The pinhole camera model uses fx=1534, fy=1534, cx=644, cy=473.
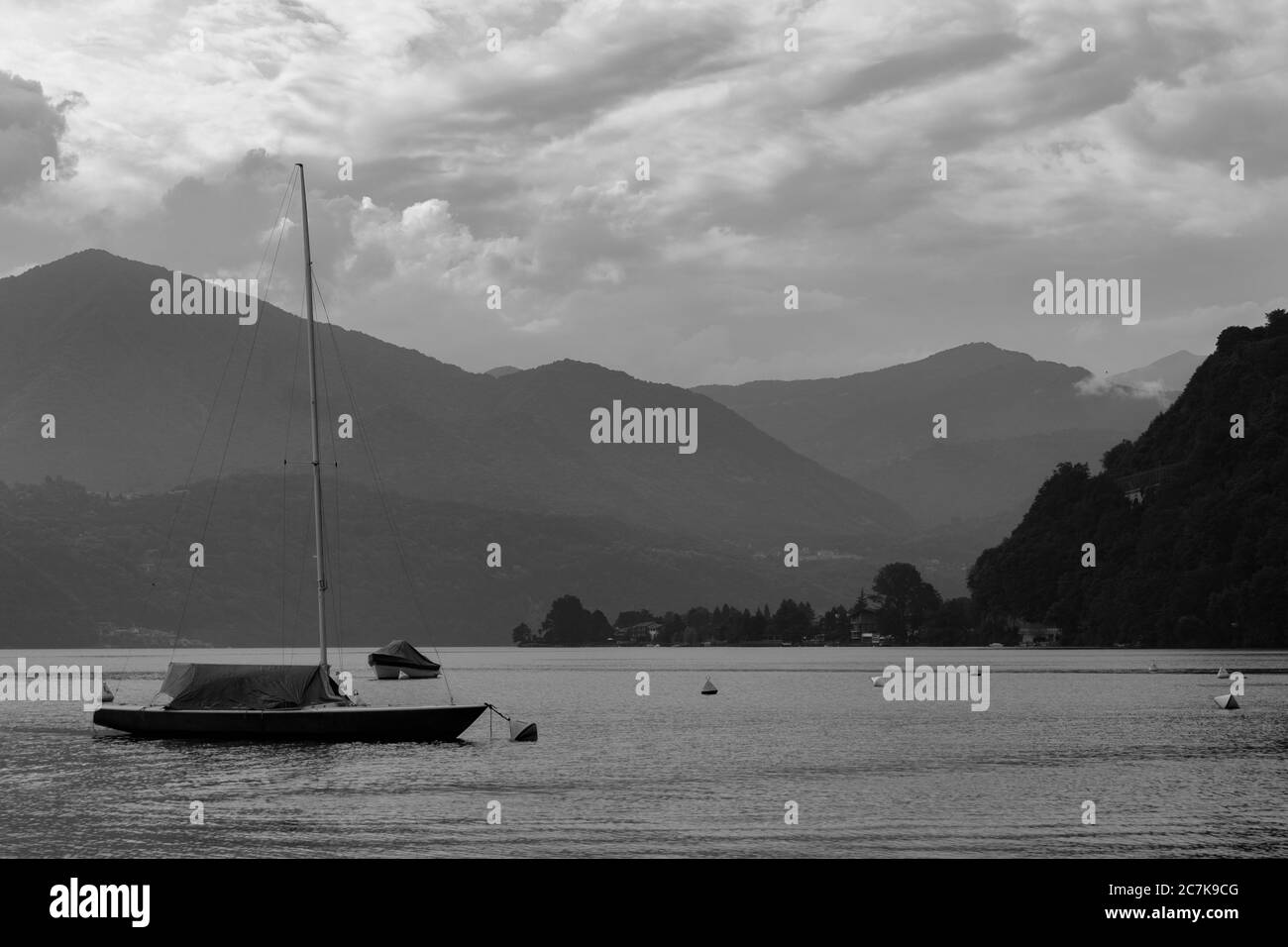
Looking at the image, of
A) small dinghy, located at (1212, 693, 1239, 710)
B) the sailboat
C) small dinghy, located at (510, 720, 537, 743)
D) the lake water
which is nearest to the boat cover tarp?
the sailboat

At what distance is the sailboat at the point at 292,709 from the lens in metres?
88.2

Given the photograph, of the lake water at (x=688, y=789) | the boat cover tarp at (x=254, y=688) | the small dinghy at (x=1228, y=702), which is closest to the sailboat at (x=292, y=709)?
the boat cover tarp at (x=254, y=688)

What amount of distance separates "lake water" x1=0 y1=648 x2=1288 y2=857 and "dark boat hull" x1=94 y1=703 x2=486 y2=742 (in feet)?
4.65

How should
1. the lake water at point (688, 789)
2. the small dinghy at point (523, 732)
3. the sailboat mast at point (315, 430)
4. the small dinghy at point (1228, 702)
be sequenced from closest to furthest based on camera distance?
the lake water at point (688, 789), the sailboat mast at point (315, 430), the small dinghy at point (523, 732), the small dinghy at point (1228, 702)

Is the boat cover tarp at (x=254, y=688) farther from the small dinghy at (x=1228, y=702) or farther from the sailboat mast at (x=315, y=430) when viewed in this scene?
the small dinghy at (x=1228, y=702)

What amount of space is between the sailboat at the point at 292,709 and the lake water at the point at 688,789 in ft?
5.46

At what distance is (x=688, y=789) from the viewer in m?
73.2

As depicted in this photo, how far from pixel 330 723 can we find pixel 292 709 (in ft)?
7.95

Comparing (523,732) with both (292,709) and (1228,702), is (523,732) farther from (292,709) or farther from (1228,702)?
(1228,702)

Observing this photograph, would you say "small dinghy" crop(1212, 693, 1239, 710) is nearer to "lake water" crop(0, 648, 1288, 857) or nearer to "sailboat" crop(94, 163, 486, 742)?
"lake water" crop(0, 648, 1288, 857)

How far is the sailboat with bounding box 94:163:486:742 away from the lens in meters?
88.2

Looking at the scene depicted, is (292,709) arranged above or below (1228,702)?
above

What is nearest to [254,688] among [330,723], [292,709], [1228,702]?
[292,709]

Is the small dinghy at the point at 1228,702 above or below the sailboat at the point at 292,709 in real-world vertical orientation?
below
